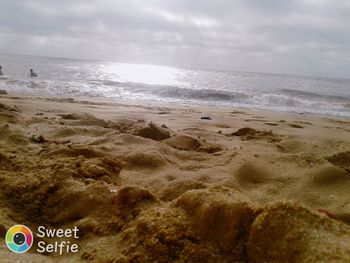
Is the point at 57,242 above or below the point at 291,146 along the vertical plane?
below

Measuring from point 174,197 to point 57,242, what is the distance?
88 centimetres

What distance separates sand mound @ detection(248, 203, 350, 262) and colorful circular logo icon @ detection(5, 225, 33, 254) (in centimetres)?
113

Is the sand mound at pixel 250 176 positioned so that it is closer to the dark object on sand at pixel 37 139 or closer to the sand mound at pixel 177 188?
the sand mound at pixel 177 188

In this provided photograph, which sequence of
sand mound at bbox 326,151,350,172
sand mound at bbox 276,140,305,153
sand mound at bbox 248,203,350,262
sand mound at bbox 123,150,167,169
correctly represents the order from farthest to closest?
sand mound at bbox 276,140,305,153 → sand mound at bbox 326,151,350,172 → sand mound at bbox 123,150,167,169 → sand mound at bbox 248,203,350,262

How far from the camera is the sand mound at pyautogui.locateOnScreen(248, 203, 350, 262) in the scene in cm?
119

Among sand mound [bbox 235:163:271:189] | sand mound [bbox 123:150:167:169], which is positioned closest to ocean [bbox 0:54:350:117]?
sand mound [bbox 123:150:167:169]

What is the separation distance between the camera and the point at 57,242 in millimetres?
1695

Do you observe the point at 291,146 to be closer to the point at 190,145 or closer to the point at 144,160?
the point at 190,145

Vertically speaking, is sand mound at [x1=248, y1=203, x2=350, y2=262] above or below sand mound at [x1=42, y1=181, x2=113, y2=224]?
above

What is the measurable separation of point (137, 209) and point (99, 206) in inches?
10.6

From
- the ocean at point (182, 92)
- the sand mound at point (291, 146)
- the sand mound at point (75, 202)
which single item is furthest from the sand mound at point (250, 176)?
the ocean at point (182, 92)

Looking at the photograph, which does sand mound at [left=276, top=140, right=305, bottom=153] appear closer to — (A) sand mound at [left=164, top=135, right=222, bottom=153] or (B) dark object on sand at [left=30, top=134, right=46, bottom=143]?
(A) sand mound at [left=164, top=135, right=222, bottom=153]

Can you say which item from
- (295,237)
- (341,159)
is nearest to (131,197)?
(295,237)

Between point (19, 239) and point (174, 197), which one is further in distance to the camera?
point (174, 197)
